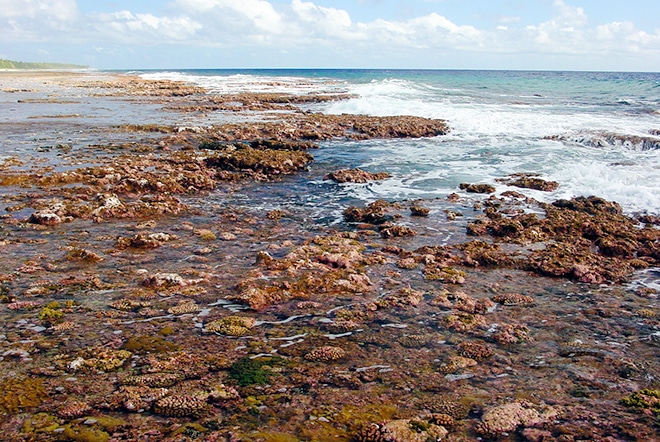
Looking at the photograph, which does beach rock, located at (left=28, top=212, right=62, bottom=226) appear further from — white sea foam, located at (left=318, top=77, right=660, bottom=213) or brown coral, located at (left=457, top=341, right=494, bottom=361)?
brown coral, located at (left=457, top=341, right=494, bottom=361)

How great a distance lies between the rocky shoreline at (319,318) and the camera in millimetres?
6977

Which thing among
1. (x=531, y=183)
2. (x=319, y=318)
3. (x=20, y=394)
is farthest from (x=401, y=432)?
(x=531, y=183)

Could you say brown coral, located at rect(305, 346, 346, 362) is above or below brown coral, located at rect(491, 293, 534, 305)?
below

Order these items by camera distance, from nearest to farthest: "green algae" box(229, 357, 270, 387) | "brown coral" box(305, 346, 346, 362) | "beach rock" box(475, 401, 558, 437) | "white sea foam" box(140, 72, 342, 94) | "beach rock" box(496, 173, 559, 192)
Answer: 1. "beach rock" box(475, 401, 558, 437)
2. "green algae" box(229, 357, 270, 387)
3. "brown coral" box(305, 346, 346, 362)
4. "beach rock" box(496, 173, 559, 192)
5. "white sea foam" box(140, 72, 342, 94)

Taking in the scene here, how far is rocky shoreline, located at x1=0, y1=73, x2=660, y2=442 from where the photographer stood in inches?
275

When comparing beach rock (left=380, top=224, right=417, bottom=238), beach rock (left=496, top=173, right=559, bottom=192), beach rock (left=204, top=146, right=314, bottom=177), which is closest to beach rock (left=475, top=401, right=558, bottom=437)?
beach rock (left=380, top=224, right=417, bottom=238)

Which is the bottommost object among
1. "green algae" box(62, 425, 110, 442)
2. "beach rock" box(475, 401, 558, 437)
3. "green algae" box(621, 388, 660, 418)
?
"beach rock" box(475, 401, 558, 437)

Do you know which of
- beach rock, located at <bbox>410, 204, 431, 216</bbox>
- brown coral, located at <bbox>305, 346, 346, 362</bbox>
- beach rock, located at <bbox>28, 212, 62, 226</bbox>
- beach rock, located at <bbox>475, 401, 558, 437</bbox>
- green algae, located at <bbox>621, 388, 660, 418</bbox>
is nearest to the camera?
beach rock, located at <bbox>475, 401, 558, 437</bbox>

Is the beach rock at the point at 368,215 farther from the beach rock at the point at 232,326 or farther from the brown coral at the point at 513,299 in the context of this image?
the beach rock at the point at 232,326

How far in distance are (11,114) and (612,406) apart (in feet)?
180

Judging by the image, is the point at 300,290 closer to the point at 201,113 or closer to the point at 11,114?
the point at 201,113

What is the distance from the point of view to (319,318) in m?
10.2

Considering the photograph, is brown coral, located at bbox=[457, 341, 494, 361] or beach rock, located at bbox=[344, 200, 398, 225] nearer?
brown coral, located at bbox=[457, 341, 494, 361]

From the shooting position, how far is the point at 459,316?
1042 centimetres
